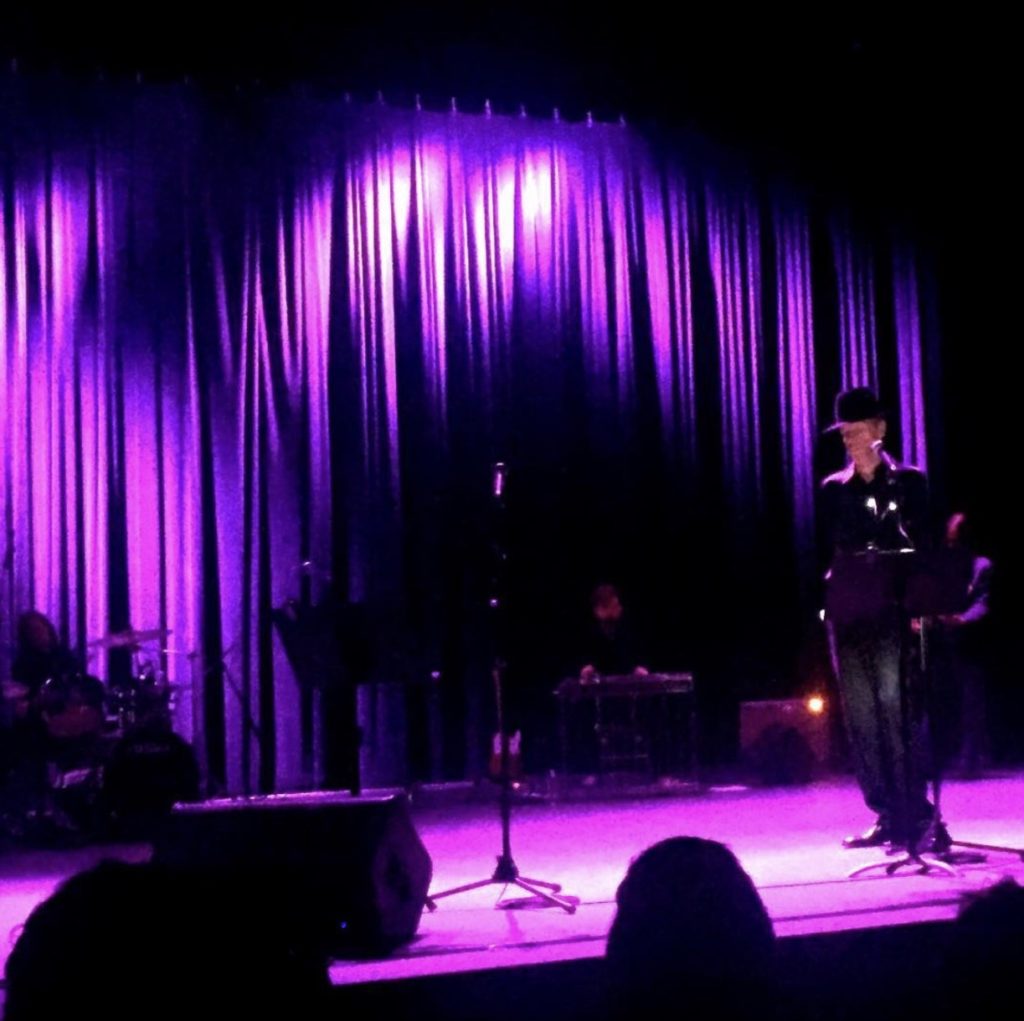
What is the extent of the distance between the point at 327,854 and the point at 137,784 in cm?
380


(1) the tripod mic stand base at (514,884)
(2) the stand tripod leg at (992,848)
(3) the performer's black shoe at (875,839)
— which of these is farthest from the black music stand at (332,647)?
(2) the stand tripod leg at (992,848)

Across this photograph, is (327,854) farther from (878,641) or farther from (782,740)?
(782,740)

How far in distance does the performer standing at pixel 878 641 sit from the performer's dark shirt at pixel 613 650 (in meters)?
4.19

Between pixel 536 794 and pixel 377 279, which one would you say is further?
pixel 377 279

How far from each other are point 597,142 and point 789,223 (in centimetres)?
164

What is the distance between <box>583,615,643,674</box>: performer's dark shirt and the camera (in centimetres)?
1022

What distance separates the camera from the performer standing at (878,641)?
581 centimetres

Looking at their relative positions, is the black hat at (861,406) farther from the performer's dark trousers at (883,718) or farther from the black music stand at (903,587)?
the performer's dark trousers at (883,718)

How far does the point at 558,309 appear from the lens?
10906 mm

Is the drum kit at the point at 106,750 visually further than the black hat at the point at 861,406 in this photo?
Yes

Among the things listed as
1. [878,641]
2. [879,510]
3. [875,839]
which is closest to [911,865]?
[875,839]

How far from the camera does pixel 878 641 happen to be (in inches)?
232

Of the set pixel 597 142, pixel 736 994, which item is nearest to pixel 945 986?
pixel 736 994

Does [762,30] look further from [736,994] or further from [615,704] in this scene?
[736,994]
